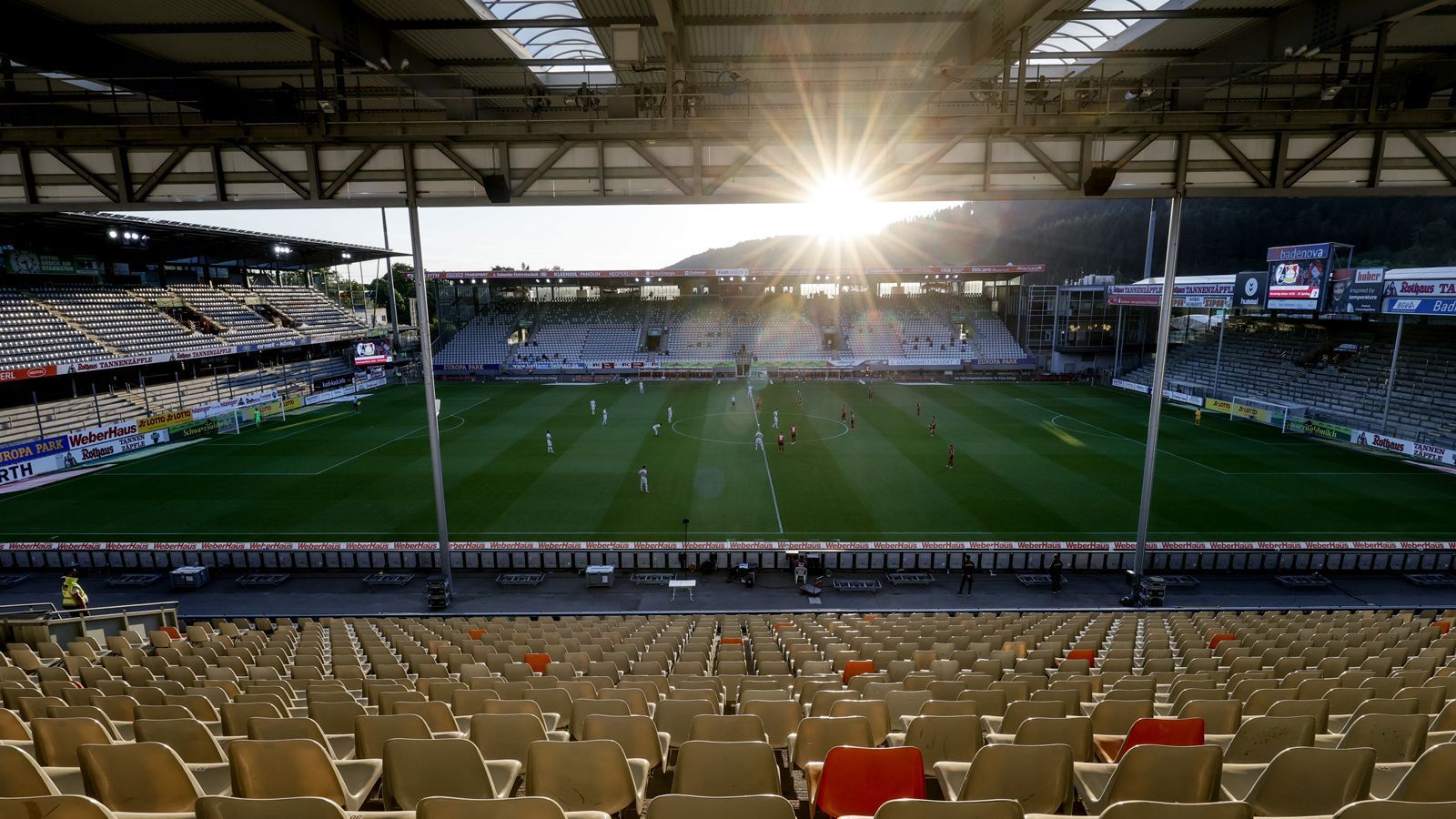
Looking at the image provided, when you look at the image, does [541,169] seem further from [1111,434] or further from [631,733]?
[1111,434]

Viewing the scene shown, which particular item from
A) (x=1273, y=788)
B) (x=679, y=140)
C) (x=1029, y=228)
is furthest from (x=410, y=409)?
(x=1029, y=228)

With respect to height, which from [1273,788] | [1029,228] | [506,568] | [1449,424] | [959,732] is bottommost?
[506,568]

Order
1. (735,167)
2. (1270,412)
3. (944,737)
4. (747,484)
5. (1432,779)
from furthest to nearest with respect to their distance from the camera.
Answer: (1270,412), (747,484), (735,167), (944,737), (1432,779)

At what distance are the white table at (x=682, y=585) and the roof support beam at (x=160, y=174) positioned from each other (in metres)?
13.4

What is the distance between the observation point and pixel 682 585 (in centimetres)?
1720

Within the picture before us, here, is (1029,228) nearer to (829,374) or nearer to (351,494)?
(829,374)

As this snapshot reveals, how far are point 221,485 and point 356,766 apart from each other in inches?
1135

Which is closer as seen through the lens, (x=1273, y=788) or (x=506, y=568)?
(x=1273, y=788)

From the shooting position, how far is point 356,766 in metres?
4.12

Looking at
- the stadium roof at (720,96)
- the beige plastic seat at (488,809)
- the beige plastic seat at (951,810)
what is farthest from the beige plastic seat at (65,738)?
the stadium roof at (720,96)

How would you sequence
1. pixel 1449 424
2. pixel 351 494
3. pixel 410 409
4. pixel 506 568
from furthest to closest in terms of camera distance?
pixel 410 409 < pixel 1449 424 < pixel 351 494 < pixel 506 568

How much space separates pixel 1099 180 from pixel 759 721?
1098 centimetres

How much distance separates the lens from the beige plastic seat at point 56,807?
8.14 feet

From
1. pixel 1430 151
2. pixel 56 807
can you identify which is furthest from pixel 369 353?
pixel 1430 151
